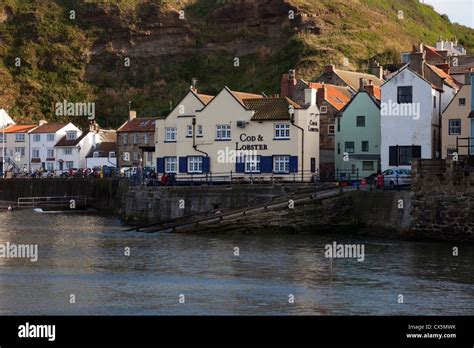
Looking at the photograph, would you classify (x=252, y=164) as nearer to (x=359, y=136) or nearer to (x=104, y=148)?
(x=359, y=136)

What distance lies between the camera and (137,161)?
9919 cm

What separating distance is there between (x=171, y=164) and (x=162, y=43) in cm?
7615

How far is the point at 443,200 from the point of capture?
51.3 meters

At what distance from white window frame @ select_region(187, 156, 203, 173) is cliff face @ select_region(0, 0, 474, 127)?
56.4 metres

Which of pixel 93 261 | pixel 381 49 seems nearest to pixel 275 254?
pixel 93 261

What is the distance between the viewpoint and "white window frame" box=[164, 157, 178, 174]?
239ft

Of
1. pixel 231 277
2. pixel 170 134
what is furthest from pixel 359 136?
pixel 231 277

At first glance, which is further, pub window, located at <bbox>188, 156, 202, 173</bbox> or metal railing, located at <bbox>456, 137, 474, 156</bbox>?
pub window, located at <bbox>188, 156, 202, 173</bbox>

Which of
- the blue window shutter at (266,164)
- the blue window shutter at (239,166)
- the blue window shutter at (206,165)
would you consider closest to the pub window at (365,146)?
the blue window shutter at (266,164)

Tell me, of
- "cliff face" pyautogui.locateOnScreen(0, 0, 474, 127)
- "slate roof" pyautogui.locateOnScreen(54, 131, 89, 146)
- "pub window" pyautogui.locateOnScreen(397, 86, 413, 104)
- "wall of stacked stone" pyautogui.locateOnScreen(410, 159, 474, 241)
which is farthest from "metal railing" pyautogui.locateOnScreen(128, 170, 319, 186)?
"cliff face" pyautogui.locateOnScreen(0, 0, 474, 127)

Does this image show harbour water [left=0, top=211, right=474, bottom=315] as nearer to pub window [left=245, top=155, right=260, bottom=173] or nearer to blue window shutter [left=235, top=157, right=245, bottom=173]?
pub window [left=245, top=155, right=260, bottom=173]

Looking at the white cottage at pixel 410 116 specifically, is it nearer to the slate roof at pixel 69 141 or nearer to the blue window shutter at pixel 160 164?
the blue window shutter at pixel 160 164

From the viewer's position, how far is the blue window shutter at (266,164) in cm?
6869
